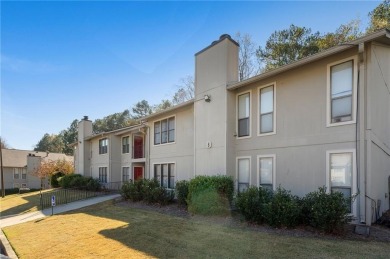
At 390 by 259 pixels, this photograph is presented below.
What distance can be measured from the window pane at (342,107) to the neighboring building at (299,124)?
0.10 ft

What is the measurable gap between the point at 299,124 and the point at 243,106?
3.02 meters

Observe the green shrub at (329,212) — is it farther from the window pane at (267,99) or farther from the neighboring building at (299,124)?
A: the window pane at (267,99)

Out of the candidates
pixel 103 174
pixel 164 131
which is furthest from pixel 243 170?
pixel 103 174

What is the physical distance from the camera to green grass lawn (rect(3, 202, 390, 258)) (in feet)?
22.4

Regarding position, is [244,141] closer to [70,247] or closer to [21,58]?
[70,247]

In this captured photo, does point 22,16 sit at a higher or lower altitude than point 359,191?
higher

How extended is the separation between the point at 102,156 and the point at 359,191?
23.8 metres

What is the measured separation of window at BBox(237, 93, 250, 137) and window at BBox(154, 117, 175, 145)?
5694 mm

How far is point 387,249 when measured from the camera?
676cm

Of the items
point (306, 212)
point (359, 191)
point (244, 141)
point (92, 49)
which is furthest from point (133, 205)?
point (359, 191)

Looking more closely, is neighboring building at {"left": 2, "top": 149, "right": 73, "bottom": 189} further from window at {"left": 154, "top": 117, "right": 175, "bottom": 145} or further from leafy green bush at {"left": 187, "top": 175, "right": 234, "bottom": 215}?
leafy green bush at {"left": 187, "top": 175, "right": 234, "bottom": 215}

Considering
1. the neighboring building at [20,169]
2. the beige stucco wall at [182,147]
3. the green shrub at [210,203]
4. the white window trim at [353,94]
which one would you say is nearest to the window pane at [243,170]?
the green shrub at [210,203]

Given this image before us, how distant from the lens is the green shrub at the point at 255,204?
960 cm

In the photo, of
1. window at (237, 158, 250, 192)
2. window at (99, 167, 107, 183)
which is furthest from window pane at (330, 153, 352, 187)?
window at (99, 167, 107, 183)
